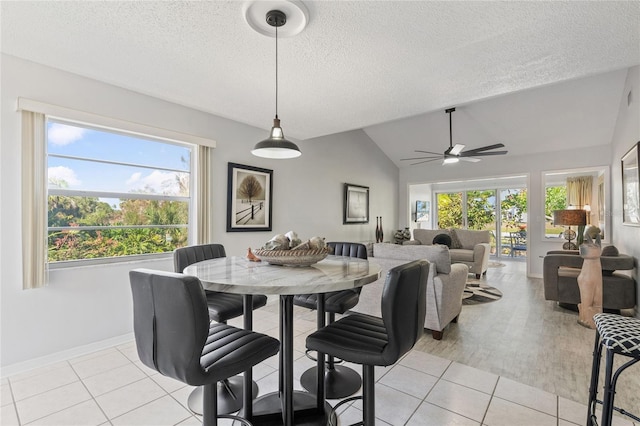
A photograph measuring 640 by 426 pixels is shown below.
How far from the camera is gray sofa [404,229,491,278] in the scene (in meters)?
5.86

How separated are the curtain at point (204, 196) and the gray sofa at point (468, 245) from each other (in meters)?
4.82

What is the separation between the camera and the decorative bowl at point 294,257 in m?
1.72

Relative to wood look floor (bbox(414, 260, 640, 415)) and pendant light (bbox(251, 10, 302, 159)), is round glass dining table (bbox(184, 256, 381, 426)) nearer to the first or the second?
pendant light (bbox(251, 10, 302, 159))

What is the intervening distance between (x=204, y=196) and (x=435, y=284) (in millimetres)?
2702

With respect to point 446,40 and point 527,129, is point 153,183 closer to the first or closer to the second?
point 446,40

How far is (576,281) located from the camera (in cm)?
364

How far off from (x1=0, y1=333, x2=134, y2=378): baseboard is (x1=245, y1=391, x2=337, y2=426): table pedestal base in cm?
179

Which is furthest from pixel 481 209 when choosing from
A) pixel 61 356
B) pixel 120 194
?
pixel 61 356

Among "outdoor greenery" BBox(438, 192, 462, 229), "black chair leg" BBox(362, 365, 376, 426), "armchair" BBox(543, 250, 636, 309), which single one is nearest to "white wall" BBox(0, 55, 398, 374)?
"black chair leg" BBox(362, 365, 376, 426)

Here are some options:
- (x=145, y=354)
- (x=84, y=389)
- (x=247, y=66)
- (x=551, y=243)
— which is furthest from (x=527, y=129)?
(x=84, y=389)

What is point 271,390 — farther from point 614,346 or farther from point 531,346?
point 531,346

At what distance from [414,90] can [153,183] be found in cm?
289

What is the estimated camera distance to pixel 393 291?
1253 mm

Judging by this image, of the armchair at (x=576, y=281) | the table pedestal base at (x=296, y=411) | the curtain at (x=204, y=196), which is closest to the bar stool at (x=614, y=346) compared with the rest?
the table pedestal base at (x=296, y=411)
